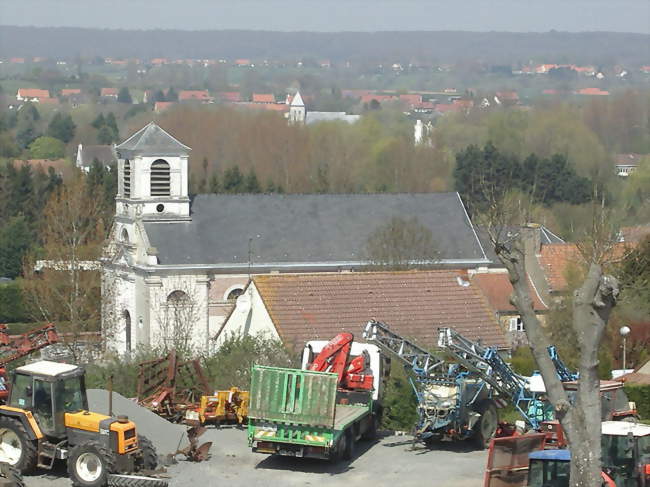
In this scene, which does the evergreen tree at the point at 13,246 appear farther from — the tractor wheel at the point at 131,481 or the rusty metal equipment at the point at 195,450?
the tractor wheel at the point at 131,481

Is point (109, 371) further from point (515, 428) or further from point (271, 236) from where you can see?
point (271, 236)

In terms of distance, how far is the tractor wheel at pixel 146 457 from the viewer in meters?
25.1

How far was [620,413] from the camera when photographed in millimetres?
29156

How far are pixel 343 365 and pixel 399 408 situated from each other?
9.10ft

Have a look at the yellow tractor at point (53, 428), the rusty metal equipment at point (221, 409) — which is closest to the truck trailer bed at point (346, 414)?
the rusty metal equipment at point (221, 409)

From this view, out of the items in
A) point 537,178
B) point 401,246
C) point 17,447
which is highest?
point 17,447

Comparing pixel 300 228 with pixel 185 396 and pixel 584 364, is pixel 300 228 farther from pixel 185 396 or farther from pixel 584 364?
pixel 584 364

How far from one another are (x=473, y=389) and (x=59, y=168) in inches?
4097

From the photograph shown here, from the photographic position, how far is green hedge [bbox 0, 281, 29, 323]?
221ft

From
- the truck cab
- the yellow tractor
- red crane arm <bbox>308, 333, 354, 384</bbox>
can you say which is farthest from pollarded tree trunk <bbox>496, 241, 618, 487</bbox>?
the truck cab

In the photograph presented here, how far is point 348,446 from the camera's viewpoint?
90.4 feet

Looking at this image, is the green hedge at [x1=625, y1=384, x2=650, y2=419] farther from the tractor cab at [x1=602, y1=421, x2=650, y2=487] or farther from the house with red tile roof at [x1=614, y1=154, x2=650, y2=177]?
the house with red tile roof at [x1=614, y1=154, x2=650, y2=177]

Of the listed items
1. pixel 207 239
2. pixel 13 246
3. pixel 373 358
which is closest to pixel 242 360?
pixel 373 358

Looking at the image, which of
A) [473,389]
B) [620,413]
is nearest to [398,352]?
[473,389]
